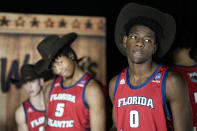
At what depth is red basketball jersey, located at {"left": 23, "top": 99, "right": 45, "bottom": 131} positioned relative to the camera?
3209mm

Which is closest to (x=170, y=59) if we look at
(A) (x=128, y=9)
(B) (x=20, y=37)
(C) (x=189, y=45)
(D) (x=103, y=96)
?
(C) (x=189, y=45)

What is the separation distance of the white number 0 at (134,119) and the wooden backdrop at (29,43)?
211 centimetres

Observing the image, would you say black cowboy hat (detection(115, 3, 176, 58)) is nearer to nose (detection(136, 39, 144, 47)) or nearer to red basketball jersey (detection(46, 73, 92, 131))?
nose (detection(136, 39, 144, 47))

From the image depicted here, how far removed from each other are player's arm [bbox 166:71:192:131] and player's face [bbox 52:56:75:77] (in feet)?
3.36

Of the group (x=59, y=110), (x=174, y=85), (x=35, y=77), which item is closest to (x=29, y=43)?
(x=35, y=77)

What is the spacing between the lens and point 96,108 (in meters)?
2.39

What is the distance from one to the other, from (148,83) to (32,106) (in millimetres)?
1846

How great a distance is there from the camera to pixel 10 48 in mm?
3914

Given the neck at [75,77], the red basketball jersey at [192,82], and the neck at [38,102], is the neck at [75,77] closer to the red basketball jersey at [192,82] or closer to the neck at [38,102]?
the neck at [38,102]

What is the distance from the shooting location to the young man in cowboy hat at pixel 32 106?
3258mm

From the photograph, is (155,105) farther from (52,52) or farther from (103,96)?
(52,52)

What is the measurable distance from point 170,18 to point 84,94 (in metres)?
1.00

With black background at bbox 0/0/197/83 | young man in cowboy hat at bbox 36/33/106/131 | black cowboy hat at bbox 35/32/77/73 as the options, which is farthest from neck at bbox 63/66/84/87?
black background at bbox 0/0/197/83

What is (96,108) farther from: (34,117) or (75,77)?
(34,117)
